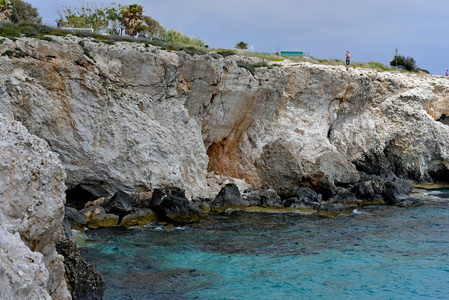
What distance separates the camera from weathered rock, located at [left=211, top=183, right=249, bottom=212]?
21719 millimetres

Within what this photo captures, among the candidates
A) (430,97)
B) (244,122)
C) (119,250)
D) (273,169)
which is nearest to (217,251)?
(119,250)

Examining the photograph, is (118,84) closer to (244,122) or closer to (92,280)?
(244,122)

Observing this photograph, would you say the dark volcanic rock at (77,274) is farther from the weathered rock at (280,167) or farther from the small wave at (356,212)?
the weathered rock at (280,167)

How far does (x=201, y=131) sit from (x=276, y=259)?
1346cm

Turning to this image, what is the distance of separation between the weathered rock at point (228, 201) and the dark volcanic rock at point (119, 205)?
465 centimetres

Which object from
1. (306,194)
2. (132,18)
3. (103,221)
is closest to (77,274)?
(103,221)

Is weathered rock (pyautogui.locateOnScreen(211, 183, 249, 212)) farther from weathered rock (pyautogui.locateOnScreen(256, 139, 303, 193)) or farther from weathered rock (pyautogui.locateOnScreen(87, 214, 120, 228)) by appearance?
weathered rock (pyautogui.locateOnScreen(87, 214, 120, 228))

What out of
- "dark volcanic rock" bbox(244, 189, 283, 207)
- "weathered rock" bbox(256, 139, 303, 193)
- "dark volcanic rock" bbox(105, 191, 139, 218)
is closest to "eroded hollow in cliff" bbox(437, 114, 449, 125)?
"weathered rock" bbox(256, 139, 303, 193)

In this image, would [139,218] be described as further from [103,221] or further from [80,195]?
[80,195]

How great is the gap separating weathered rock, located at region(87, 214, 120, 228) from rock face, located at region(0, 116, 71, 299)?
36.5 feet

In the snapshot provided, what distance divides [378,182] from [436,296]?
15.4 m

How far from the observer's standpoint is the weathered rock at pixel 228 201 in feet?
71.3

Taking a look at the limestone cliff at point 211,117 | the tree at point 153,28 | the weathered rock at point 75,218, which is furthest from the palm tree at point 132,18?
the weathered rock at point 75,218

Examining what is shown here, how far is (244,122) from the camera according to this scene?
28.5m
